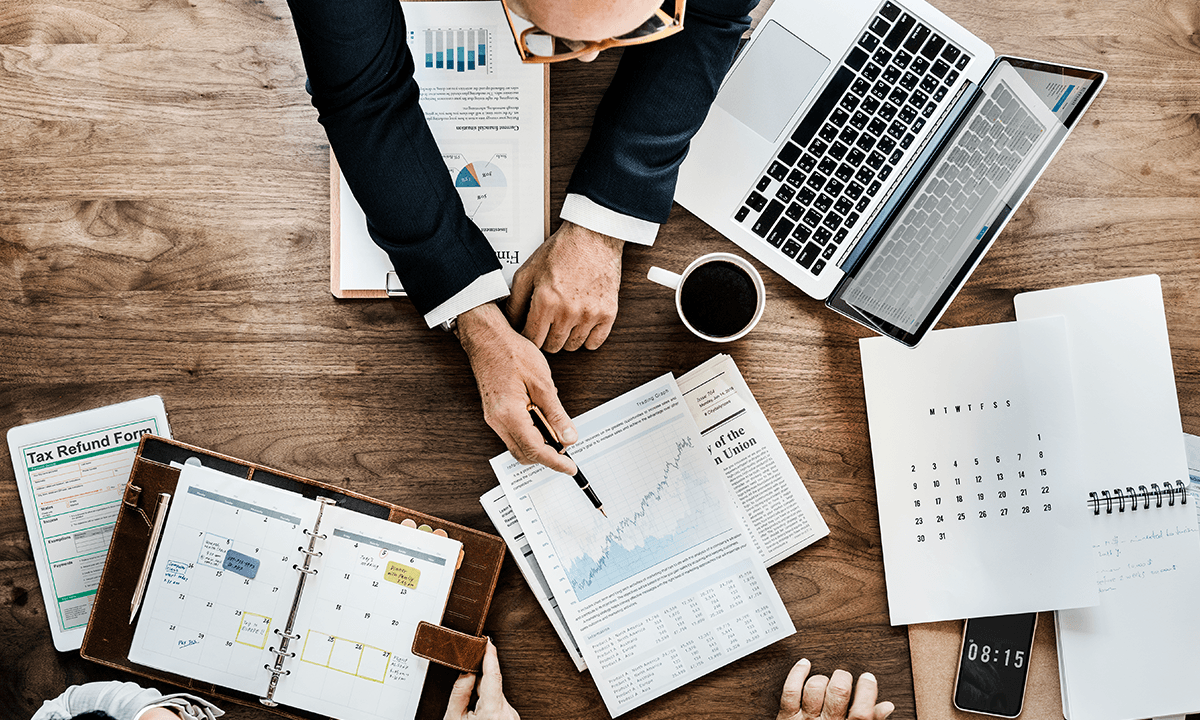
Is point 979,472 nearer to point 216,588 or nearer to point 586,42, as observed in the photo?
point 586,42

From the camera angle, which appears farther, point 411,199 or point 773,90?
point 773,90

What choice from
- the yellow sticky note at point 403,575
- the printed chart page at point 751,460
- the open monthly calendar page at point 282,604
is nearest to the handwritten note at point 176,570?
the open monthly calendar page at point 282,604

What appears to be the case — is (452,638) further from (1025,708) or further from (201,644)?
(1025,708)

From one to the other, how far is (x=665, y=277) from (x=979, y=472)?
607 millimetres

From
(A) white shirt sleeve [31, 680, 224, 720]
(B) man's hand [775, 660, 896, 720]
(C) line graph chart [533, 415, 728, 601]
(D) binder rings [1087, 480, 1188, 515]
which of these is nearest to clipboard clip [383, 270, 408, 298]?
(C) line graph chart [533, 415, 728, 601]

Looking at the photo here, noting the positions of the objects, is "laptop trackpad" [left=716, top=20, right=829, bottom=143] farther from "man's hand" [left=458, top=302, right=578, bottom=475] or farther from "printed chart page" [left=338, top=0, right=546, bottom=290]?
"man's hand" [left=458, top=302, right=578, bottom=475]

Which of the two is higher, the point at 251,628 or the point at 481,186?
the point at 481,186

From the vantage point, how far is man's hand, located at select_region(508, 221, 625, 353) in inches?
45.2

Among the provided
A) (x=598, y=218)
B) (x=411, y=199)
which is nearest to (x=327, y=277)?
(x=411, y=199)

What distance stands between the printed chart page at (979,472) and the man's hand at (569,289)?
0.44 metres

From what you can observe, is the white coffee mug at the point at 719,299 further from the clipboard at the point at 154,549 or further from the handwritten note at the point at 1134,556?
the handwritten note at the point at 1134,556

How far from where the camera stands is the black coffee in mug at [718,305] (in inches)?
45.8

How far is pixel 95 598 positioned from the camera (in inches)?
46.2

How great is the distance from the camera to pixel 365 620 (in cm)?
117
